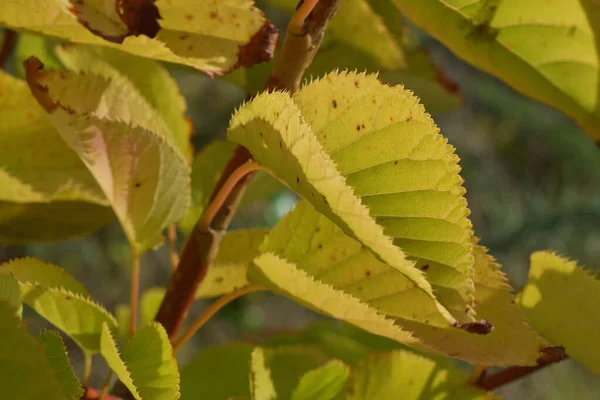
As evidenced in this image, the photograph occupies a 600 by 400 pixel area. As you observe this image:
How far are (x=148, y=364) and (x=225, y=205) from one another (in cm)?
9

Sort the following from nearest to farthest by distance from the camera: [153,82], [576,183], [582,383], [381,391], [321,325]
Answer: [381,391] → [153,82] → [321,325] → [582,383] → [576,183]

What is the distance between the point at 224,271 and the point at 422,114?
0.20 meters

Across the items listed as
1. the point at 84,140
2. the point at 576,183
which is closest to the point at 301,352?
the point at 84,140

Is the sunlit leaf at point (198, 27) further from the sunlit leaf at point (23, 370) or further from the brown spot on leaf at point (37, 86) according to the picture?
the sunlit leaf at point (23, 370)

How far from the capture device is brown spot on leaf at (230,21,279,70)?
31 centimetres


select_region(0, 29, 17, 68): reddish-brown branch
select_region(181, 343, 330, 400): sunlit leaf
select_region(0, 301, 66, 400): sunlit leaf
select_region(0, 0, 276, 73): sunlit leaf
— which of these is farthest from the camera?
select_region(0, 29, 17, 68): reddish-brown branch

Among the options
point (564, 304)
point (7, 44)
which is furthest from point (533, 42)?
point (7, 44)

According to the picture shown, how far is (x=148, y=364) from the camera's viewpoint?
281 millimetres

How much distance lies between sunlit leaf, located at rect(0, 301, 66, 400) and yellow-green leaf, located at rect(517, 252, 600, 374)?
250 mm

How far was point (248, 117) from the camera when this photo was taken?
0.81ft

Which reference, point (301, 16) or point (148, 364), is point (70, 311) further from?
point (301, 16)

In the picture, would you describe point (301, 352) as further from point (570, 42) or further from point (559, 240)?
point (559, 240)

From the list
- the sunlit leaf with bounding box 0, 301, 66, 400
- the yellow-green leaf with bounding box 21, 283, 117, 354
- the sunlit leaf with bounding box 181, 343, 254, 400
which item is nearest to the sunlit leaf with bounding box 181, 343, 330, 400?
the sunlit leaf with bounding box 181, 343, 254, 400

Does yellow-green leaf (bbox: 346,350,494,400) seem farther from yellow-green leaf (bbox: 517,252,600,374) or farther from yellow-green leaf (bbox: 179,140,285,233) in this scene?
yellow-green leaf (bbox: 179,140,285,233)
